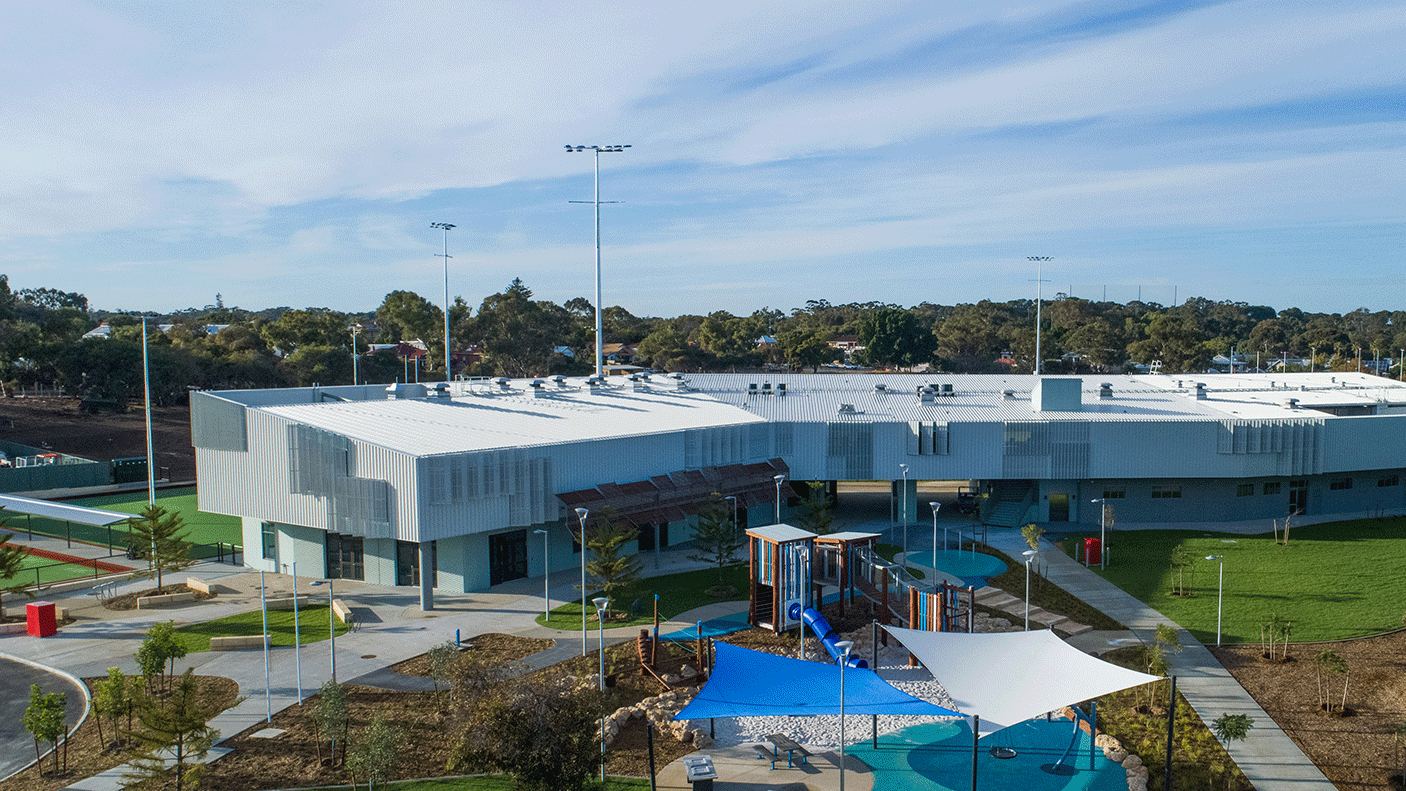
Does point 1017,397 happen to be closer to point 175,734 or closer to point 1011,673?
point 1011,673

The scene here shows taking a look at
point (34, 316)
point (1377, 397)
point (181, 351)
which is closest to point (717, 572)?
point (1377, 397)

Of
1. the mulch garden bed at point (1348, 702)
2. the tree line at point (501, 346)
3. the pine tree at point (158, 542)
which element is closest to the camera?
the mulch garden bed at point (1348, 702)

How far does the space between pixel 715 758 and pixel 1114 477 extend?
37.3 m

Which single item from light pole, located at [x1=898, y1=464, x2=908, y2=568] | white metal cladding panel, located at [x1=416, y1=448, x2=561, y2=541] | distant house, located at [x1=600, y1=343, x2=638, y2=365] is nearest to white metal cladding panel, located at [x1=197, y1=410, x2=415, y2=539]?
white metal cladding panel, located at [x1=416, y1=448, x2=561, y2=541]

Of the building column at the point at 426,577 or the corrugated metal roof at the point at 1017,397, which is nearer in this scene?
the building column at the point at 426,577

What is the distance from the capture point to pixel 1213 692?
27094 mm

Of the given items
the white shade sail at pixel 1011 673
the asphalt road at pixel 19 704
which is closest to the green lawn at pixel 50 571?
the asphalt road at pixel 19 704

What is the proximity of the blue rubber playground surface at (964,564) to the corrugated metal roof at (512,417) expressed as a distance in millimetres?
12601

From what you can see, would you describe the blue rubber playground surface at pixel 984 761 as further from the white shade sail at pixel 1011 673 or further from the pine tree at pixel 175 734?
the pine tree at pixel 175 734

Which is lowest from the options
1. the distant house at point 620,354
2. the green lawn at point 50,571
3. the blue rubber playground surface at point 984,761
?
the green lawn at point 50,571

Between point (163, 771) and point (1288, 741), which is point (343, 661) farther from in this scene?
point (1288, 741)

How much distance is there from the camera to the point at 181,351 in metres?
95.6

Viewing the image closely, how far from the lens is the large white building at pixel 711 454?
38750mm

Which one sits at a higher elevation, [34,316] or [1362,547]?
[34,316]
